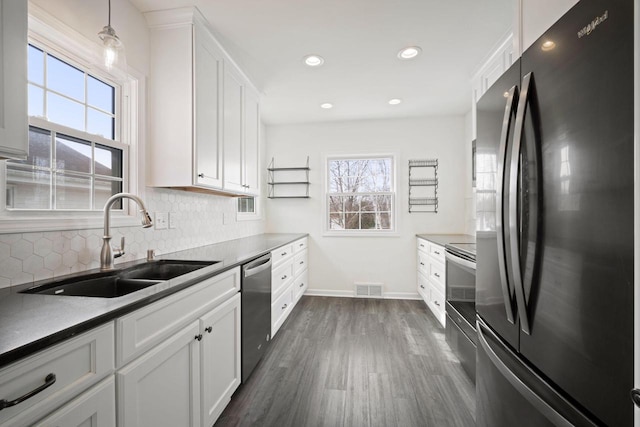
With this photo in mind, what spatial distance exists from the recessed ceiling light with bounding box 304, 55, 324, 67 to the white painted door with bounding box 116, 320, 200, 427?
87.5 inches

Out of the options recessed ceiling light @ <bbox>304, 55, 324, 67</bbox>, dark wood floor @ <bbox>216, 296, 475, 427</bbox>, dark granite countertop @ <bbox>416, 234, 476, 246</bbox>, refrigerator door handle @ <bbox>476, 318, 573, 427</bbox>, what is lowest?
dark wood floor @ <bbox>216, 296, 475, 427</bbox>

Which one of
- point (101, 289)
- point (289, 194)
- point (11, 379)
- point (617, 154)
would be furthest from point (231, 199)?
point (617, 154)

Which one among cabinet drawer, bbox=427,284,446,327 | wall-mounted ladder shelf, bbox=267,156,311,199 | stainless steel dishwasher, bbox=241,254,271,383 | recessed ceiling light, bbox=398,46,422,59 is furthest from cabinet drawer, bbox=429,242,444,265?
wall-mounted ladder shelf, bbox=267,156,311,199

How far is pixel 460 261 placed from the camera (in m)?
2.12

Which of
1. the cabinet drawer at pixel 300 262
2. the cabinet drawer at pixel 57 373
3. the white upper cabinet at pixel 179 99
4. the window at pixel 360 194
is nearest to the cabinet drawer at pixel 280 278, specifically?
the cabinet drawer at pixel 300 262

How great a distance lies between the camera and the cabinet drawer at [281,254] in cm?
248

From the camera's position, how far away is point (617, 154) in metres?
0.58

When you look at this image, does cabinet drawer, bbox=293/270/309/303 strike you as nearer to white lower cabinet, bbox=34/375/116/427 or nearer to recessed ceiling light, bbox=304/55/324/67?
recessed ceiling light, bbox=304/55/324/67

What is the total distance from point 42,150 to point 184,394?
52.7 inches

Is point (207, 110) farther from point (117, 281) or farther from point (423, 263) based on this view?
point (423, 263)

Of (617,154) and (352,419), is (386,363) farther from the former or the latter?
(617,154)

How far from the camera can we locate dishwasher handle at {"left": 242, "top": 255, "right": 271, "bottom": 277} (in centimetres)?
184

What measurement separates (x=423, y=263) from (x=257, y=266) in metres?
2.30

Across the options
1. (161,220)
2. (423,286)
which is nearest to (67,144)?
(161,220)
